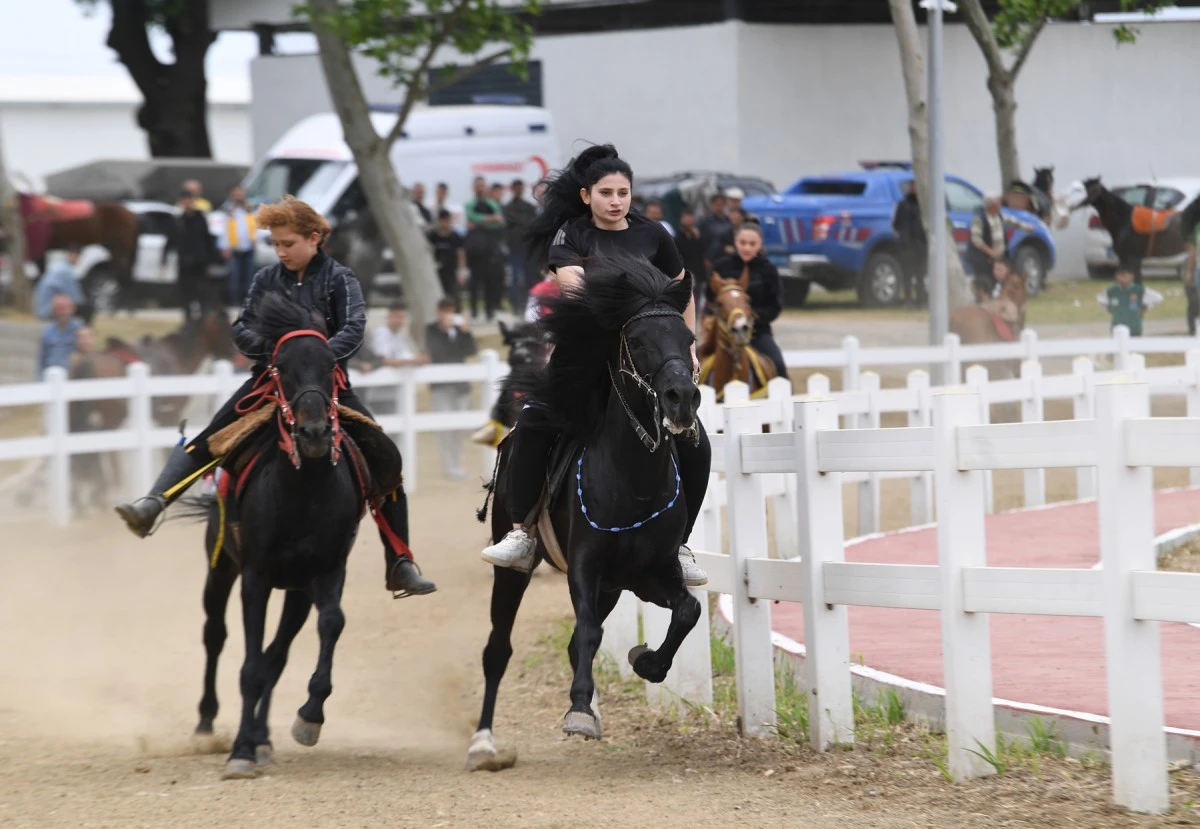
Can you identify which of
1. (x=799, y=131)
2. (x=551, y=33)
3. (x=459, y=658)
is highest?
(x=551, y=33)

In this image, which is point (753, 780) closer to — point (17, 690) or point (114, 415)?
point (17, 690)

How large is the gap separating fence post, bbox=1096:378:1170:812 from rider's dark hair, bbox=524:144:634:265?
244 cm

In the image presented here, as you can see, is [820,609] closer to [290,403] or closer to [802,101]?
[290,403]

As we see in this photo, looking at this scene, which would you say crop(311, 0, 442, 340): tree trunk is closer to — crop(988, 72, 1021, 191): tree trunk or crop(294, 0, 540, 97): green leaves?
crop(294, 0, 540, 97): green leaves

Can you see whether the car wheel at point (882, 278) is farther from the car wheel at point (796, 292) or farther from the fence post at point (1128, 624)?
the fence post at point (1128, 624)

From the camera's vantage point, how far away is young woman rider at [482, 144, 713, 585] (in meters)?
7.15

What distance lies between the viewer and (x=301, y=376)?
7504mm

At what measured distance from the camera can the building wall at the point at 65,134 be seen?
5209 cm

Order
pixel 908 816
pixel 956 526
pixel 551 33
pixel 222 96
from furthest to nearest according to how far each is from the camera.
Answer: pixel 222 96
pixel 551 33
pixel 956 526
pixel 908 816

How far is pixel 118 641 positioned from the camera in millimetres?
11766

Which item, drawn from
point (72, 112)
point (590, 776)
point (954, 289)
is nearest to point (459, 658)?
point (590, 776)

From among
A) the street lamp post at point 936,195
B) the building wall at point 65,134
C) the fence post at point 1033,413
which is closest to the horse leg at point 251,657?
the fence post at point 1033,413

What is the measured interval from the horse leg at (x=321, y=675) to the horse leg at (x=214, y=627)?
104cm

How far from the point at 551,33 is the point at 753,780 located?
34444mm
